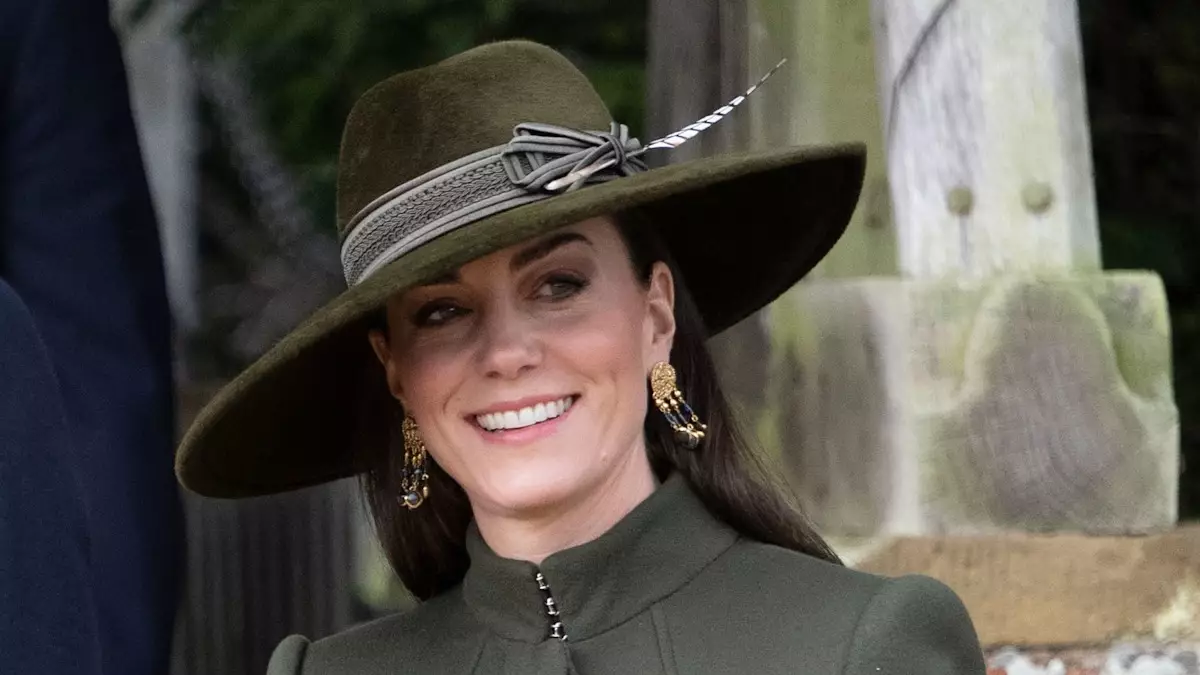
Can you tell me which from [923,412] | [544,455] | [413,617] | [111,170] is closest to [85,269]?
[111,170]

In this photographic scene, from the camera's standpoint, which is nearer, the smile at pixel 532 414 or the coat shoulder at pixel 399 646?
the smile at pixel 532 414

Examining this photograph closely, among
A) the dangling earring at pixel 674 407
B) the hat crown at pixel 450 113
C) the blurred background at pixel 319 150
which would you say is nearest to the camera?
the hat crown at pixel 450 113

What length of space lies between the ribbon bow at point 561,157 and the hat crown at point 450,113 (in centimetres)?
4

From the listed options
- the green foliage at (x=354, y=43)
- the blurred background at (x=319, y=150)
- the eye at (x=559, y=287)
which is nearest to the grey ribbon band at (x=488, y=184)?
the eye at (x=559, y=287)

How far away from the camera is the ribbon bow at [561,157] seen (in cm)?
223

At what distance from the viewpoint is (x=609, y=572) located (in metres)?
2.36

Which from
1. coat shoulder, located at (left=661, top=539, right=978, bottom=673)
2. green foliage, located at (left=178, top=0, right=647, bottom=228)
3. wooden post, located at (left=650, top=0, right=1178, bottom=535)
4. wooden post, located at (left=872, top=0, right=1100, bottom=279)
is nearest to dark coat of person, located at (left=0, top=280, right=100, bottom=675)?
coat shoulder, located at (left=661, top=539, right=978, bottom=673)

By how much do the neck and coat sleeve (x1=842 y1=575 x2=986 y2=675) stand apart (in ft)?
1.05

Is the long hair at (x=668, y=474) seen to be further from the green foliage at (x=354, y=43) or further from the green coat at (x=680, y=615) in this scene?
the green foliage at (x=354, y=43)

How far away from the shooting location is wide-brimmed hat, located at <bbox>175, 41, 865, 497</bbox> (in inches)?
86.4

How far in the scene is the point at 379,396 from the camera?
2.61 metres

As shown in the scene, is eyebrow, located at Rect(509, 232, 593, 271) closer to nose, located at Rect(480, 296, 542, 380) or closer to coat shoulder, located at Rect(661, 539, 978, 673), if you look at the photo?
nose, located at Rect(480, 296, 542, 380)

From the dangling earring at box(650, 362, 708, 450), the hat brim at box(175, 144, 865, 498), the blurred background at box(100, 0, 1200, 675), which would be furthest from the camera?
the blurred background at box(100, 0, 1200, 675)

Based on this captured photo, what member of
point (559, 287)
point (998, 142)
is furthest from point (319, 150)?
point (559, 287)
